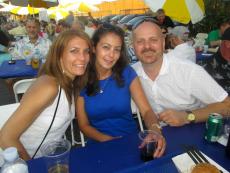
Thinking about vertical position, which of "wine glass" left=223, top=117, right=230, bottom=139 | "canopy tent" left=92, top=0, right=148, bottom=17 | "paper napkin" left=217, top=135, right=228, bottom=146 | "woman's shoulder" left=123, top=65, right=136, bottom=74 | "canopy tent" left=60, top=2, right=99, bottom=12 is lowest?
"paper napkin" left=217, top=135, right=228, bottom=146

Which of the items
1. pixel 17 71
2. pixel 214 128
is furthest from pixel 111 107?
pixel 17 71

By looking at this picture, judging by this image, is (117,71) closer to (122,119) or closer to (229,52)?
(122,119)

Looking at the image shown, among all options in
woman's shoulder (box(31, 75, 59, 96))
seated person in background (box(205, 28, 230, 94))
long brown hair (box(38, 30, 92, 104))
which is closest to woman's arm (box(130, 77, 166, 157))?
long brown hair (box(38, 30, 92, 104))

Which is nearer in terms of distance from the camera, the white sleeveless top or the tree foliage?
the white sleeveless top

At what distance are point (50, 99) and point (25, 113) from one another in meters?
0.21

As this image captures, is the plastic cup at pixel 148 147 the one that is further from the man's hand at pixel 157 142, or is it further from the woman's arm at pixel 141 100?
the woman's arm at pixel 141 100

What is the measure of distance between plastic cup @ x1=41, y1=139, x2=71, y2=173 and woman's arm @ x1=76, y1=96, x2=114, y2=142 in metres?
0.93

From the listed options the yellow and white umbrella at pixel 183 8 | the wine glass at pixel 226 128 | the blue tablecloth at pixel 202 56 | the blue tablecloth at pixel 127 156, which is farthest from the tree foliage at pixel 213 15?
the blue tablecloth at pixel 127 156

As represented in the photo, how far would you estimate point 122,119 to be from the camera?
2625 mm

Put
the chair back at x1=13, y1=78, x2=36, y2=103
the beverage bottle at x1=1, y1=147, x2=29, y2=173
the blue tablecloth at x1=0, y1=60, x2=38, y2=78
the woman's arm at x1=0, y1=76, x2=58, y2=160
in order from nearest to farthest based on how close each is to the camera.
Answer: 1. the beverage bottle at x1=1, y1=147, x2=29, y2=173
2. the woman's arm at x1=0, y1=76, x2=58, y2=160
3. the chair back at x1=13, y1=78, x2=36, y2=103
4. the blue tablecloth at x1=0, y1=60, x2=38, y2=78

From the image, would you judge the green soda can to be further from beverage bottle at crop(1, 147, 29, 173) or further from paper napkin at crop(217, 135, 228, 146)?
beverage bottle at crop(1, 147, 29, 173)

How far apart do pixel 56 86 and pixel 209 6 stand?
40.6ft

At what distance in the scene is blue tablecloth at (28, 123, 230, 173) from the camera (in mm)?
1500

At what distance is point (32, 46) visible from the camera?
6.02 metres
